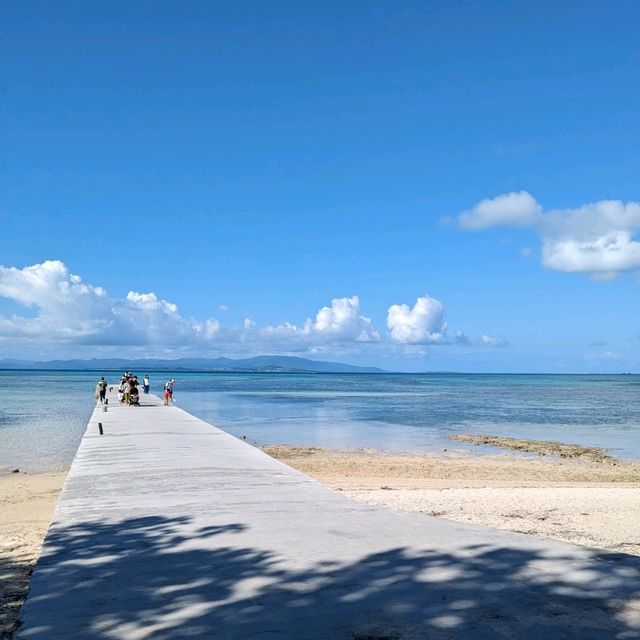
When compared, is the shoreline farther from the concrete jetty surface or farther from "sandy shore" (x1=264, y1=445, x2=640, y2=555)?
the concrete jetty surface

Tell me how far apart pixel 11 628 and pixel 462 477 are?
14.9 m

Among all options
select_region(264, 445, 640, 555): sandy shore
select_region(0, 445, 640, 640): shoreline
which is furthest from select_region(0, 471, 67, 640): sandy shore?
select_region(264, 445, 640, 555): sandy shore

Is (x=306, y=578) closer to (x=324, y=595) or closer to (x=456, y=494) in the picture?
(x=324, y=595)

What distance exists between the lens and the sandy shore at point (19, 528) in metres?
5.82

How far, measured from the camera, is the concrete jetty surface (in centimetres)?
384

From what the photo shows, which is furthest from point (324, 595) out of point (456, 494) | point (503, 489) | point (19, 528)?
point (503, 489)

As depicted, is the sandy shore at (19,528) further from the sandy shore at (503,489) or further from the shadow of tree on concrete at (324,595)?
the sandy shore at (503,489)

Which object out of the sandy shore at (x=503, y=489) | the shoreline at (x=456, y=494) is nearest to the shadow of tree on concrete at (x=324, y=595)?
the shoreline at (x=456, y=494)

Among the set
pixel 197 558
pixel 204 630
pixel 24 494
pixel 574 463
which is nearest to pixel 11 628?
pixel 197 558

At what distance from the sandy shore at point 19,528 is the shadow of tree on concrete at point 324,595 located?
0.66 metres

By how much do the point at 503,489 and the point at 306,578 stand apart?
10645mm

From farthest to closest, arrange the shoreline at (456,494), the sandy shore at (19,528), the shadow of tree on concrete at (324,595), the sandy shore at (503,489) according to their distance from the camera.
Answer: the sandy shore at (503,489) < the shoreline at (456,494) < the sandy shore at (19,528) < the shadow of tree on concrete at (324,595)

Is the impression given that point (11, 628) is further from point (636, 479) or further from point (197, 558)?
point (636, 479)

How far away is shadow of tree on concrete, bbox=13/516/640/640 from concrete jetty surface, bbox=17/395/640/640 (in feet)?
0.04
